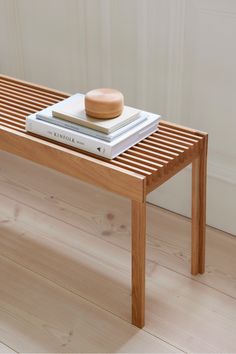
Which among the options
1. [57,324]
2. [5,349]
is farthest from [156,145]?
[5,349]

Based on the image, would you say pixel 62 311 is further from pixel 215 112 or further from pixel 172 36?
pixel 172 36

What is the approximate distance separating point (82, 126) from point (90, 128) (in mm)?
24

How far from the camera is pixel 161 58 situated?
2.04 m

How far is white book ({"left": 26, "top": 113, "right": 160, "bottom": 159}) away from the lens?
1.62 metres

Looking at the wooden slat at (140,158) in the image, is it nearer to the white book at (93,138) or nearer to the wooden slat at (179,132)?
the white book at (93,138)

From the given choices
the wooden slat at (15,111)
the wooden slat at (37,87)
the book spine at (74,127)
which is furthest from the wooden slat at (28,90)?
the book spine at (74,127)

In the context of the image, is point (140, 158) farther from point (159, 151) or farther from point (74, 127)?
point (74, 127)

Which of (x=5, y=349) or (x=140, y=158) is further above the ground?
(x=140, y=158)

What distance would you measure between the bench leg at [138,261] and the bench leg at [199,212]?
254 mm

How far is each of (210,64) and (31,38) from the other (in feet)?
2.54

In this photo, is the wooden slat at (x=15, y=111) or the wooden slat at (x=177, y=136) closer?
the wooden slat at (x=177, y=136)

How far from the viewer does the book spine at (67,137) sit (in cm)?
162

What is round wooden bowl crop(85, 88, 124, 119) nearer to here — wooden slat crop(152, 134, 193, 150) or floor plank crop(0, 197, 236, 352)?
wooden slat crop(152, 134, 193, 150)

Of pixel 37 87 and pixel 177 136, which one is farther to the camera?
pixel 37 87
